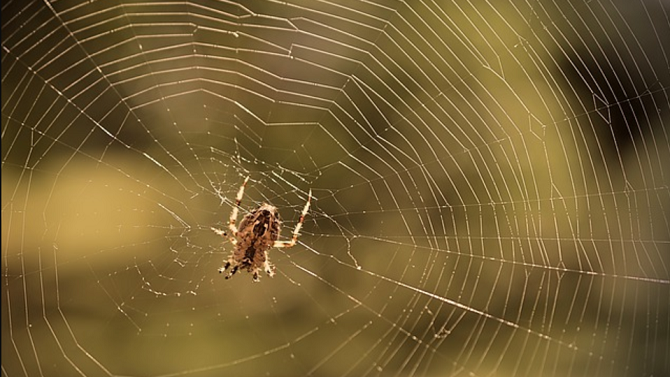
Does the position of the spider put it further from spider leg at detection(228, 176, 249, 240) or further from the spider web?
the spider web

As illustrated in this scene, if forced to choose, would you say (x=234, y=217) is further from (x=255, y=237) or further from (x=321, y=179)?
(x=321, y=179)

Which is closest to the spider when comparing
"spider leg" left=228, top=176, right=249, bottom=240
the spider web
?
"spider leg" left=228, top=176, right=249, bottom=240

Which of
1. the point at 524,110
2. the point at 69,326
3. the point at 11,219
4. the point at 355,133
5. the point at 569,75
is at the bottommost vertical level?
the point at 69,326

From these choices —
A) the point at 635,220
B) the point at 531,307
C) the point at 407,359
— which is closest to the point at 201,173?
the point at 407,359

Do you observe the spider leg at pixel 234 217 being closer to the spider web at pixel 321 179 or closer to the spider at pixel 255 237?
the spider at pixel 255 237

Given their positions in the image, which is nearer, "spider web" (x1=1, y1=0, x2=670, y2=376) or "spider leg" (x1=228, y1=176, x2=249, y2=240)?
"spider leg" (x1=228, y1=176, x2=249, y2=240)

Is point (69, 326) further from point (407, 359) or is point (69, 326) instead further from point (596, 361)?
point (596, 361)

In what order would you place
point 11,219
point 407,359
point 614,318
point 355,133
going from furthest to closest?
point 614,318
point 407,359
point 355,133
point 11,219
